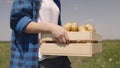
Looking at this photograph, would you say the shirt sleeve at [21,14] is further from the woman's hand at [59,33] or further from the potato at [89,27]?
the potato at [89,27]

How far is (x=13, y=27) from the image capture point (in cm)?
293

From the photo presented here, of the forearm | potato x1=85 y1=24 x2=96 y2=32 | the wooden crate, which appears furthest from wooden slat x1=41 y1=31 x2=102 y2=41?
potato x1=85 y1=24 x2=96 y2=32

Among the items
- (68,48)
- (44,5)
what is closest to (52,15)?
(44,5)

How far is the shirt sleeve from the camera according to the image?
9.36 ft

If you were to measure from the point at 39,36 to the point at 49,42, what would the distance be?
9cm

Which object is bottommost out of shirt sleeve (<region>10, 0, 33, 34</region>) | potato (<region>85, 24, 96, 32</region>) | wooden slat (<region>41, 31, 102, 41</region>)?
wooden slat (<region>41, 31, 102, 41</region>)

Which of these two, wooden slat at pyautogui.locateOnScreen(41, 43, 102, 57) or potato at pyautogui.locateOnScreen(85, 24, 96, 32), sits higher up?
Result: potato at pyautogui.locateOnScreen(85, 24, 96, 32)

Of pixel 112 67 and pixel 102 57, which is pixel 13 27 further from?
pixel 102 57

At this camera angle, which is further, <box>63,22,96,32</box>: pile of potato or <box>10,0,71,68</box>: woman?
<box>63,22,96,32</box>: pile of potato

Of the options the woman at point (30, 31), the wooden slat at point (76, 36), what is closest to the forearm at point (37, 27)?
the woman at point (30, 31)

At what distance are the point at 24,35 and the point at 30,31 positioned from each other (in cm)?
11

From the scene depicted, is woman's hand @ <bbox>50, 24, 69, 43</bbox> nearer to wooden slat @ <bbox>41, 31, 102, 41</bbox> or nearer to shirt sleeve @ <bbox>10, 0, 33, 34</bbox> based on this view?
wooden slat @ <bbox>41, 31, 102, 41</bbox>

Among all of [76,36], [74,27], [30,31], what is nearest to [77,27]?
[74,27]

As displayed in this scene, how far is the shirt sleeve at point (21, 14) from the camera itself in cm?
285
